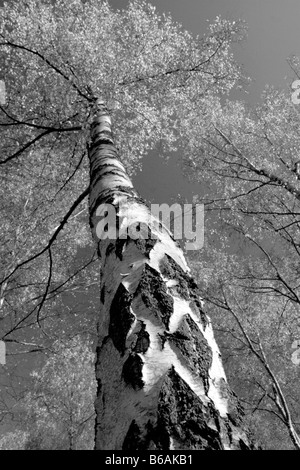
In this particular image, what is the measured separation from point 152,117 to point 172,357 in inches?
254

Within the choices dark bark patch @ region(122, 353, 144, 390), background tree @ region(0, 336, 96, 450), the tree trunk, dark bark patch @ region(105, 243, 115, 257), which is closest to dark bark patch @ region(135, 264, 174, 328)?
the tree trunk

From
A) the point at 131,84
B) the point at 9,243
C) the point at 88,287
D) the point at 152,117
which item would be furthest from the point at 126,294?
the point at 88,287

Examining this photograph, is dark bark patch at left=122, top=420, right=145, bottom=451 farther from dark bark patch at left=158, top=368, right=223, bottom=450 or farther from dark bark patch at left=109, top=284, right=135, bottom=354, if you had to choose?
dark bark patch at left=109, top=284, right=135, bottom=354

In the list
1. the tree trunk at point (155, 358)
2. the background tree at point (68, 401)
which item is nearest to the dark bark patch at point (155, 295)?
the tree trunk at point (155, 358)

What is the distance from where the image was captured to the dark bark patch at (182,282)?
125cm

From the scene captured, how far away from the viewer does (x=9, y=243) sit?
7.27m

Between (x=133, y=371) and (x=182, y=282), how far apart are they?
1.40ft

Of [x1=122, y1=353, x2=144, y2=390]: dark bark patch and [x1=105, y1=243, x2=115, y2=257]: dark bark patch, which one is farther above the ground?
[x1=105, y1=243, x2=115, y2=257]: dark bark patch

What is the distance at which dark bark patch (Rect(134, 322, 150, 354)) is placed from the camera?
103cm

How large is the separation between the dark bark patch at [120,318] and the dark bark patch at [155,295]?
0.06m

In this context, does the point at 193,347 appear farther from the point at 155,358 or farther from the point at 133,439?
the point at 133,439

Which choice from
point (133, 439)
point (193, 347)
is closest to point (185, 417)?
point (133, 439)

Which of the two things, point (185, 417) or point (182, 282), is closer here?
point (185, 417)

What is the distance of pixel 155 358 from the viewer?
3.22ft
